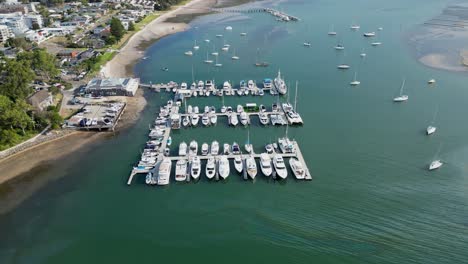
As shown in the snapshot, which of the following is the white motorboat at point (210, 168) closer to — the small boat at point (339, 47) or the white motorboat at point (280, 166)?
the white motorboat at point (280, 166)

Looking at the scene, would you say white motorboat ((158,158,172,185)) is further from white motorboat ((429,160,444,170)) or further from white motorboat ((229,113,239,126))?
white motorboat ((429,160,444,170))

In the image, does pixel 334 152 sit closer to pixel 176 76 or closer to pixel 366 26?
pixel 176 76

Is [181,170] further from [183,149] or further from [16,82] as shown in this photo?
[16,82]

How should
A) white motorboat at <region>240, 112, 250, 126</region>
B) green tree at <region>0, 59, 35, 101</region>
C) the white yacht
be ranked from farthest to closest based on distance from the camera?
1. the white yacht
2. green tree at <region>0, 59, 35, 101</region>
3. white motorboat at <region>240, 112, 250, 126</region>

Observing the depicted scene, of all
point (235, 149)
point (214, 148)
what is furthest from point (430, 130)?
point (214, 148)

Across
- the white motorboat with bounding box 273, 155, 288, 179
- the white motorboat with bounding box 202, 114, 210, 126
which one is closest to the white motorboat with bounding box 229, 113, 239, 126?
the white motorboat with bounding box 202, 114, 210, 126

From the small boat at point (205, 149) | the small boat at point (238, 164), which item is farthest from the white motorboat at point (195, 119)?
the small boat at point (238, 164)
